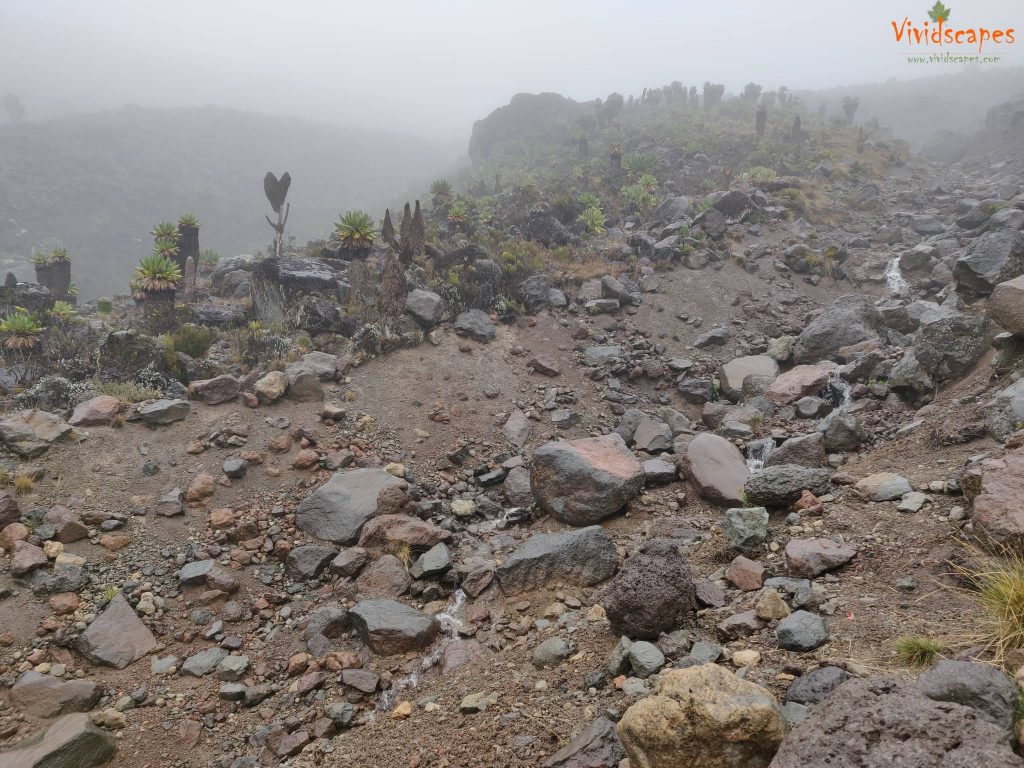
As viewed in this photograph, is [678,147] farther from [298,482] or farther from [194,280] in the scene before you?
[298,482]

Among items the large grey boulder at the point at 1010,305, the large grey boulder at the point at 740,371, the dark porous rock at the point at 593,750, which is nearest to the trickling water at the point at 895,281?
the large grey boulder at the point at 740,371

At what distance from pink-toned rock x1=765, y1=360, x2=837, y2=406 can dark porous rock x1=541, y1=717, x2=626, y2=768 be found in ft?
29.0

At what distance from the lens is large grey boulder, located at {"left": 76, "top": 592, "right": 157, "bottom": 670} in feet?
19.7

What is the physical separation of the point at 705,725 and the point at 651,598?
184 cm

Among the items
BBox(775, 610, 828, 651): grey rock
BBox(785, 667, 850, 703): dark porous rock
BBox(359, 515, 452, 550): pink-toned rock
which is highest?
BBox(785, 667, 850, 703): dark porous rock

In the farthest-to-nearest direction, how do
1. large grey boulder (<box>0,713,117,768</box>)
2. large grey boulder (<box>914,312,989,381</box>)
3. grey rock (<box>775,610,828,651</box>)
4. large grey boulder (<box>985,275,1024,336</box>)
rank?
large grey boulder (<box>914,312,989,381</box>) → large grey boulder (<box>985,275,1024,336</box>) → large grey boulder (<box>0,713,117,768</box>) → grey rock (<box>775,610,828,651</box>)

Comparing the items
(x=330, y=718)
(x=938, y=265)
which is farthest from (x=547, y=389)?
(x=938, y=265)

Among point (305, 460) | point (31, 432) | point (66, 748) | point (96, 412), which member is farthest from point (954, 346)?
point (31, 432)

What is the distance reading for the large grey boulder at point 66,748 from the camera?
176 inches

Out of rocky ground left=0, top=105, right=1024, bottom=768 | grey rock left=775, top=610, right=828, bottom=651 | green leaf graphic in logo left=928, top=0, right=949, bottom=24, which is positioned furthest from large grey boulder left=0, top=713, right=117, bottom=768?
green leaf graphic in logo left=928, top=0, right=949, bottom=24

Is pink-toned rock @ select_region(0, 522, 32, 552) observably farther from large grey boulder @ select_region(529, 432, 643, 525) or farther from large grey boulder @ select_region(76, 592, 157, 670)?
large grey boulder @ select_region(529, 432, 643, 525)

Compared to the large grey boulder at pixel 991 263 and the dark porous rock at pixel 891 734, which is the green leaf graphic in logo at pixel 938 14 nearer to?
the large grey boulder at pixel 991 263

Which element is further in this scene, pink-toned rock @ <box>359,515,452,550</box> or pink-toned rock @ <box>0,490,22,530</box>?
pink-toned rock @ <box>359,515,452,550</box>

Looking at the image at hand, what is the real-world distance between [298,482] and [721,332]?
11.4 metres
